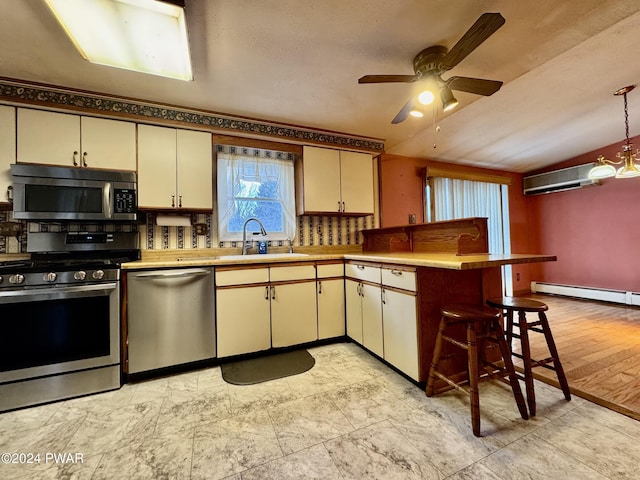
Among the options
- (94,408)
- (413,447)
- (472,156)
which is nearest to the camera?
(413,447)

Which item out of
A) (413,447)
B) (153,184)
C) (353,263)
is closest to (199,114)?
(153,184)

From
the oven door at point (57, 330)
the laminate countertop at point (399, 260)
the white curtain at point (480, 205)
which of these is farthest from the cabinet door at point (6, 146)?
the white curtain at point (480, 205)

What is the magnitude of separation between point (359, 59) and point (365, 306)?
2.01 m

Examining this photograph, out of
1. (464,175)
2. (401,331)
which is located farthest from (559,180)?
(401,331)

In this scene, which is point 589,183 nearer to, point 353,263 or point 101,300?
point 353,263

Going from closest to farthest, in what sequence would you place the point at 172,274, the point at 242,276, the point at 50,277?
1. the point at 50,277
2. the point at 172,274
3. the point at 242,276

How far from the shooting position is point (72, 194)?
219cm

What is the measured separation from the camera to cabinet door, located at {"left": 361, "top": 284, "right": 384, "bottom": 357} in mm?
2223

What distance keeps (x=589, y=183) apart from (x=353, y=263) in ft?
14.7

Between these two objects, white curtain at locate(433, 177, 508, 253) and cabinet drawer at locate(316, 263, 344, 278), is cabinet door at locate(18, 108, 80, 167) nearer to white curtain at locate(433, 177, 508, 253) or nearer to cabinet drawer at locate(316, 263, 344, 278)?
cabinet drawer at locate(316, 263, 344, 278)

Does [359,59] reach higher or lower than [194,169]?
higher

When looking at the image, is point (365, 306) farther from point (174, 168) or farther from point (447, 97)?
point (174, 168)

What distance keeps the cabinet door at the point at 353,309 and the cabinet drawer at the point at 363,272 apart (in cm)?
8

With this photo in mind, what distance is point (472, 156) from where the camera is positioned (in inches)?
165
